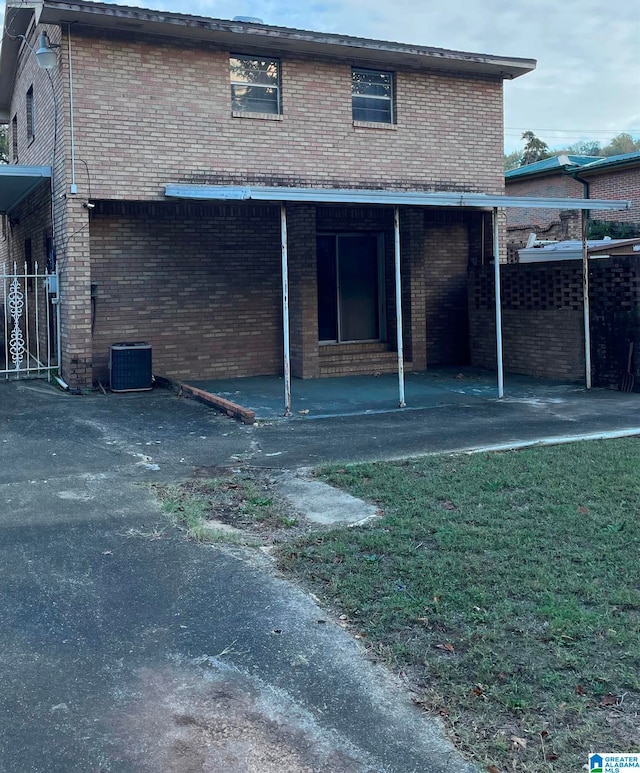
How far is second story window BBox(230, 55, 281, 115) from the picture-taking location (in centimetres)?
1424

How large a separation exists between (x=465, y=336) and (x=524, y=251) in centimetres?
256

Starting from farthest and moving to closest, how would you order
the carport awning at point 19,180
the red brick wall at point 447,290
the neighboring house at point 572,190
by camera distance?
the neighboring house at point 572,190, the red brick wall at point 447,290, the carport awning at point 19,180

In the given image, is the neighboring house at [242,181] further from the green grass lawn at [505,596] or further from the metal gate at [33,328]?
the green grass lawn at [505,596]

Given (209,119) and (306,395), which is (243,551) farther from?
(209,119)

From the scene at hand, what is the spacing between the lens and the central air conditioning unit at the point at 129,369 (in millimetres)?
13023

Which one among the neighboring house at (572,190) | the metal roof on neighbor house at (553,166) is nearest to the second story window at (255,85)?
the neighboring house at (572,190)

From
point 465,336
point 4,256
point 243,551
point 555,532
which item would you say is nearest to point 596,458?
point 555,532

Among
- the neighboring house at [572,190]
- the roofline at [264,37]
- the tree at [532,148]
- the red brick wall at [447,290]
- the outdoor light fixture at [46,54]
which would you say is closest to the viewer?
the roofline at [264,37]

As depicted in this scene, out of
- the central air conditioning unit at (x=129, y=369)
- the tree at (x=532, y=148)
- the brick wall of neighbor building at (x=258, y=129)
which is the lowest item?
the central air conditioning unit at (x=129, y=369)

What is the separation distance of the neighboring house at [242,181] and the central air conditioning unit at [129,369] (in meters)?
0.50

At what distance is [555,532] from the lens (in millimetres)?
5887

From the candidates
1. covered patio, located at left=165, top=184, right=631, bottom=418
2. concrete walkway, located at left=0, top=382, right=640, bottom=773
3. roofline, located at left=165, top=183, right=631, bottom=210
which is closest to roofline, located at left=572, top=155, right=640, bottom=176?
covered patio, located at left=165, top=184, right=631, bottom=418

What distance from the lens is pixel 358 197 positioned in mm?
11023

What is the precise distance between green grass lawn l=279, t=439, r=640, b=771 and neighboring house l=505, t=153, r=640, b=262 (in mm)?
15203
